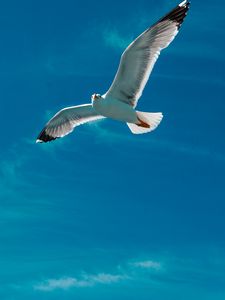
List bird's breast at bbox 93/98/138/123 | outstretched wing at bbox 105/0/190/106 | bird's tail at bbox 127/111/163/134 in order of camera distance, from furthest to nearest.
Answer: bird's tail at bbox 127/111/163/134, bird's breast at bbox 93/98/138/123, outstretched wing at bbox 105/0/190/106

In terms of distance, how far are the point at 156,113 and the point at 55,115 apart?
3.57 meters

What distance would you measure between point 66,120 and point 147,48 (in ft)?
13.8

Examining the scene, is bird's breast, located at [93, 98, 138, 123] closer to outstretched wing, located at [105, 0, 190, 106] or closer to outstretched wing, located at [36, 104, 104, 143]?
outstretched wing, located at [105, 0, 190, 106]

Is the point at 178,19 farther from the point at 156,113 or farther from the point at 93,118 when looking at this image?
the point at 93,118

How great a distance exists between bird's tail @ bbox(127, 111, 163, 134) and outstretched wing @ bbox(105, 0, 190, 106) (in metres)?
0.89

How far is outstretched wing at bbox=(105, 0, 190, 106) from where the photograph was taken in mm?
17406

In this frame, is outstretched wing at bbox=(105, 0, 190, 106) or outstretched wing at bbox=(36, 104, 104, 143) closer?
outstretched wing at bbox=(105, 0, 190, 106)

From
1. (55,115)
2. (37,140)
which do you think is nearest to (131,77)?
(55,115)

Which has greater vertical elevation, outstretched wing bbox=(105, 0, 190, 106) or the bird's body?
outstretched wing bbox=(105, 0, 190, 106)

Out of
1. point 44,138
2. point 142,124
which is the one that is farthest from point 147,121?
point 44,138

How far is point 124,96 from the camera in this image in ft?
59.9

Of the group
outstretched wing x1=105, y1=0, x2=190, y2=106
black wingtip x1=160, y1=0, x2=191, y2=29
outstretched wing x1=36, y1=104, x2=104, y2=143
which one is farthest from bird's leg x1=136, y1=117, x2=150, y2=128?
black wingtip x1=160, y1=0, x2=191, y2=29

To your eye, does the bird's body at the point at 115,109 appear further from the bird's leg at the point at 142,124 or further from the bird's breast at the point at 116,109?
A: the bird's leg at the point at 142,124

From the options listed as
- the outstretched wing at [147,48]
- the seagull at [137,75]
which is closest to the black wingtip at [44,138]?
the seagull at [137,75]
